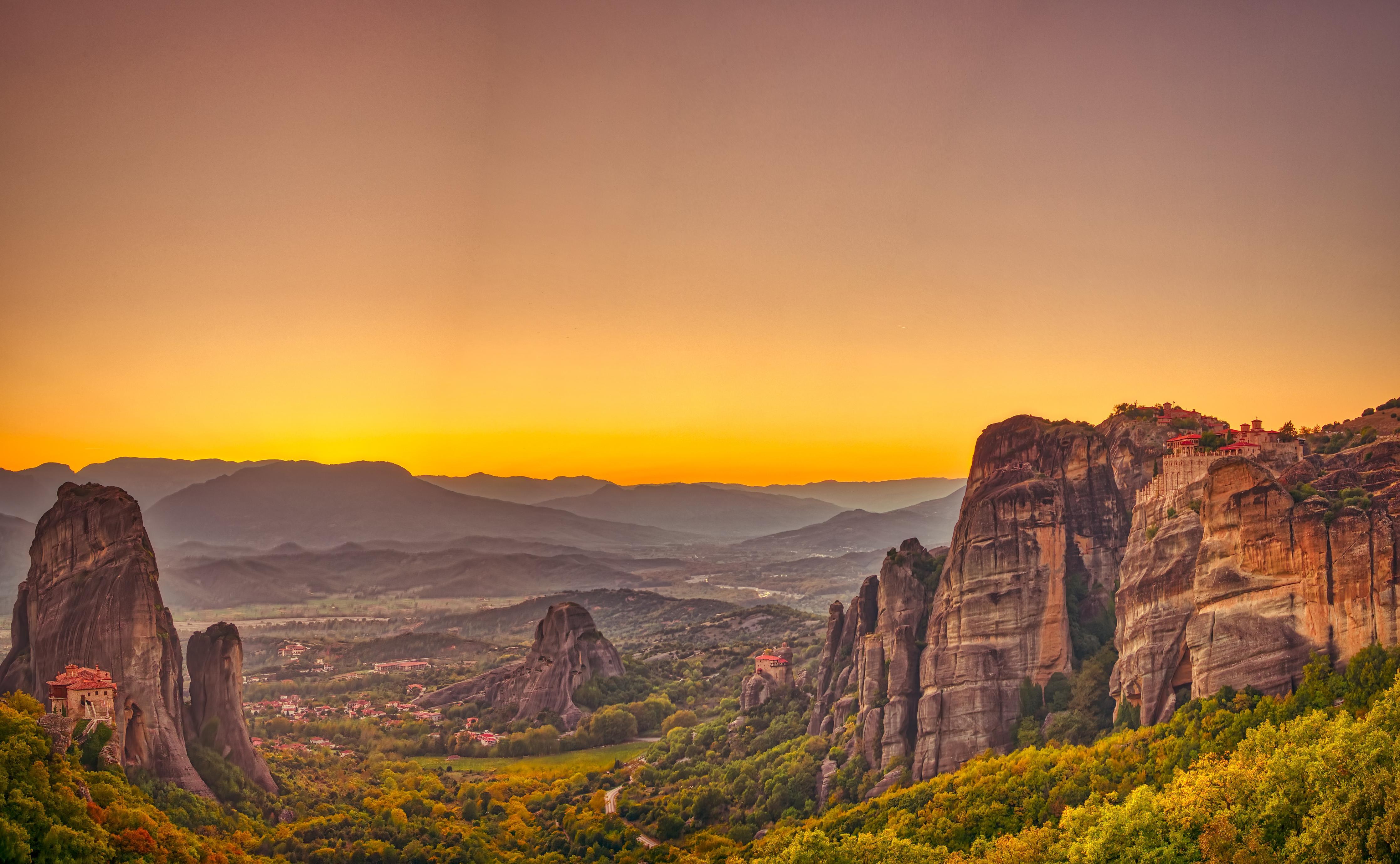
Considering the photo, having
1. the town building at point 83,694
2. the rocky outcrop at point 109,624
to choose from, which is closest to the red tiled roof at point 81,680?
the town building at point 83,694

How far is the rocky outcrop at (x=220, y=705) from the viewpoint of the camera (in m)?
68.8

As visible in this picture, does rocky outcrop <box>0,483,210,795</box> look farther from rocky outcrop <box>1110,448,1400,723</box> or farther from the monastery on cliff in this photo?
the monastery on cliff

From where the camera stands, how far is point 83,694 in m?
56.7

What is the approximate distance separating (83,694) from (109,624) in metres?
6.41

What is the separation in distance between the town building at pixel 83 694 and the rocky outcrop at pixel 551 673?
64558mm

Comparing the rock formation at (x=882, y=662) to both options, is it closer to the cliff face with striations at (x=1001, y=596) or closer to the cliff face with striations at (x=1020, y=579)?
the cliff face with striations at (x=1001, y=596)

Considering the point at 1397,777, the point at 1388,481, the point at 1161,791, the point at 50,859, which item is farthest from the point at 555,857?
the point at 1388,481

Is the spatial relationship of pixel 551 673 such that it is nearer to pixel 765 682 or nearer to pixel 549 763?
pixel 549 763

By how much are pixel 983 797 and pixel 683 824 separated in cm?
2274

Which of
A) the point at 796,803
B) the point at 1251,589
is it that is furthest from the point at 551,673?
the point at 1251,589

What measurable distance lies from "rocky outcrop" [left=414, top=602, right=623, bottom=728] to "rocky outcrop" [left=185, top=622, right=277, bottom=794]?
1960 inches

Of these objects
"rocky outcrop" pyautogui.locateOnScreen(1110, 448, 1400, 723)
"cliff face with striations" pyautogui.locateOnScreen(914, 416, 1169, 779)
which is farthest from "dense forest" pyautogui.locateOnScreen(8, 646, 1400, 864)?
"cliff face with striations" pyautogui.locateOnScreen(914, 416, 1169, 779)

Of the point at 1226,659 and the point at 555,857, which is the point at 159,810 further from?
the point at 1226,659

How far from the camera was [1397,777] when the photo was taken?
36.9 m
